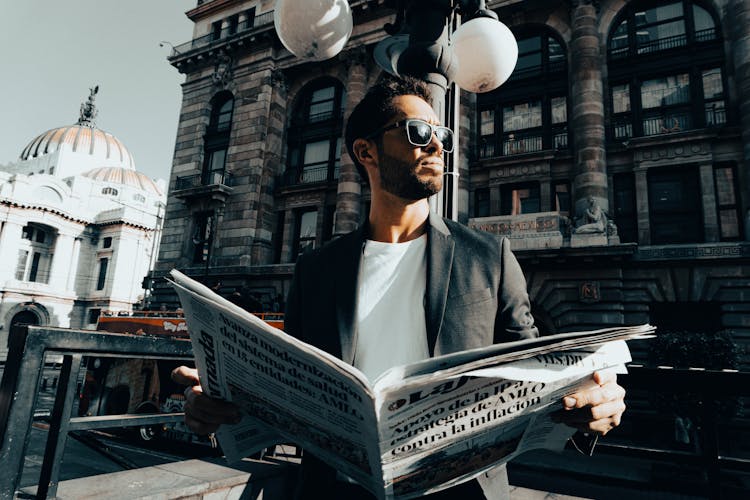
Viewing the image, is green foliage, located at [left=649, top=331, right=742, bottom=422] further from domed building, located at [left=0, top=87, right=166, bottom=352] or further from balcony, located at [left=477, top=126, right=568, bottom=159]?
domed building, located at [left=0, top=87, right=166, bottom=352]

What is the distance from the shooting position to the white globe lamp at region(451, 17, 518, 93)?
4.18m

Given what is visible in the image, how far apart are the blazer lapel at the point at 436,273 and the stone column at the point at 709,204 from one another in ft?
53.2

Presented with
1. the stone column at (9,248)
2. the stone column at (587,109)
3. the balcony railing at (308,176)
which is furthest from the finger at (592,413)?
the stone column at (9,248)

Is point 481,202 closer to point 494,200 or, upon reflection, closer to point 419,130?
point 494,200

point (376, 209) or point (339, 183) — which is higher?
point (339, 183)

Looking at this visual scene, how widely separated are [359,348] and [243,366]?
53cm

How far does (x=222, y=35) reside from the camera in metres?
26.8

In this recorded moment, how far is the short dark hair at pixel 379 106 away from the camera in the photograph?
74.1 inches

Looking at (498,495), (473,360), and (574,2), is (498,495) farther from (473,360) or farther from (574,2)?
(574,2)

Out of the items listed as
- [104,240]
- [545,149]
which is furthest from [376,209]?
[104,240]

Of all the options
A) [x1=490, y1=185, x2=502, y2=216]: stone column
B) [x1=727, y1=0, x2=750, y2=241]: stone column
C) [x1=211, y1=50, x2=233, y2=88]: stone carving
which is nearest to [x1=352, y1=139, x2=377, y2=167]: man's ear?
[x1=490, y1=185, x2=502, y2=216]: stone column

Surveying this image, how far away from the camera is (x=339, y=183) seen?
20.6m

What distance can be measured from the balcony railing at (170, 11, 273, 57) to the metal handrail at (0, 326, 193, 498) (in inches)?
1011

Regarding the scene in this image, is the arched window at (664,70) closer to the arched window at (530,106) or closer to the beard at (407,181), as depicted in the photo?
the arched window at (530,106)
